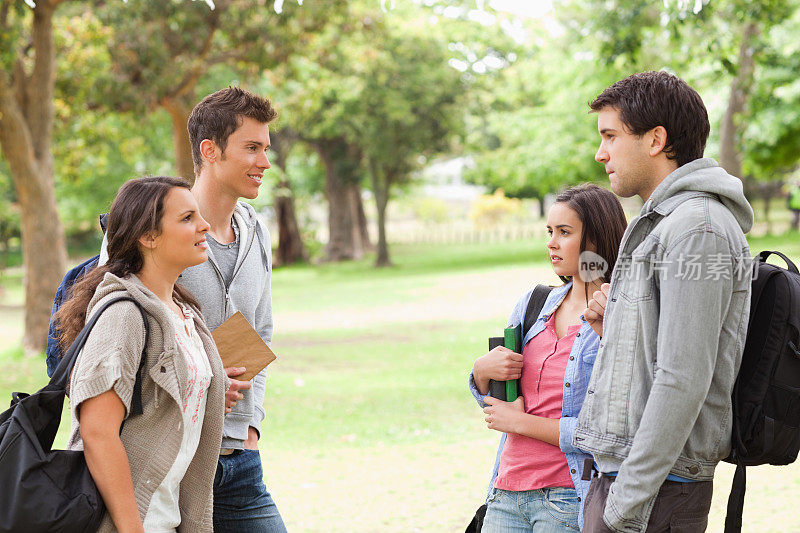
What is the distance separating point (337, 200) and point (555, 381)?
119 feet

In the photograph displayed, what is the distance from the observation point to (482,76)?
34469 mm

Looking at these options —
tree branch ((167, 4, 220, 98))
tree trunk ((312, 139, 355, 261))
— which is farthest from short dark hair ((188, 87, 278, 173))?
tree trunk ((312, 139, 355, 261))

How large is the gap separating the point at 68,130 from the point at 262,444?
13667mm

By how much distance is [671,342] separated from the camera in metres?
2.33

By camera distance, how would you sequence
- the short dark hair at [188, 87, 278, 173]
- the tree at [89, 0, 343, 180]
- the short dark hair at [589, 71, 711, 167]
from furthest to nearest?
1. the tree at [89, 0, 343, 180]
2. the short dark hair at [188, 87, 278, 173]
3. the short dark hair at [589, 71, 711, 167]

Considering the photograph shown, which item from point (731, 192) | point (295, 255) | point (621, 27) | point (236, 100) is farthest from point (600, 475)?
point (295, 255)

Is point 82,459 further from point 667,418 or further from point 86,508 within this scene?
point 667,418

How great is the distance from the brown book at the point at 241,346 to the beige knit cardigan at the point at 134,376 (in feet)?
1.56

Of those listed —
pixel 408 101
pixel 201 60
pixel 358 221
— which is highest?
pixel 408 101

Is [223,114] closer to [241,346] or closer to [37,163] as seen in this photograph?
[241,346]

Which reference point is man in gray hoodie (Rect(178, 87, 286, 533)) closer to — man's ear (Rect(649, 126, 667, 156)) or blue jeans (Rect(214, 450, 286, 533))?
blue jeans (Rect(214, 450, 286, 533))

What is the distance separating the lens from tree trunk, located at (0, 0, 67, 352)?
41.4 feet

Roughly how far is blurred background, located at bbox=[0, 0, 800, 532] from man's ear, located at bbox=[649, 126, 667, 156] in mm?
3851

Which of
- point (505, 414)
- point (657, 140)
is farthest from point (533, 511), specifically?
point (657, 140)
